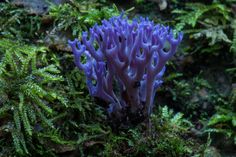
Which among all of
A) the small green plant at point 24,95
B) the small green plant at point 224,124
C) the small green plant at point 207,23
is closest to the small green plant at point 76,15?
the small green plant at point 24,95

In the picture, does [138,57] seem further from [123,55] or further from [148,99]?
[148,99]

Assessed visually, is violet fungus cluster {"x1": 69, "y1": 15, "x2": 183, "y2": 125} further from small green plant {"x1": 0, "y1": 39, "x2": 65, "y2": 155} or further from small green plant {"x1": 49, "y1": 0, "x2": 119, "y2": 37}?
small green plant {"x1": 49, "y1": 0, "x2": 119, "y2": 37}

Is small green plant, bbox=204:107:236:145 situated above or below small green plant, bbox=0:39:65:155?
below

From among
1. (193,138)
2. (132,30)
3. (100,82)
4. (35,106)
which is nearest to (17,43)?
(35,106)

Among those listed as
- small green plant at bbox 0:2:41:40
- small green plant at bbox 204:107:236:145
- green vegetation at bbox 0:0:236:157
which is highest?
small green plant at bbox 0:2:41:40

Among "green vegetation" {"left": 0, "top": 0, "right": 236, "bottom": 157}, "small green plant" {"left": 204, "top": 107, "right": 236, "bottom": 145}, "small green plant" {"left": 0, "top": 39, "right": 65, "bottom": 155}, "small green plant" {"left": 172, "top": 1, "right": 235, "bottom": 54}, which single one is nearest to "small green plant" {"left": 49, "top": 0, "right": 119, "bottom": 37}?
"green vegetation" {"left": 0, "top": 0, "right": 236, "bottom": 157}

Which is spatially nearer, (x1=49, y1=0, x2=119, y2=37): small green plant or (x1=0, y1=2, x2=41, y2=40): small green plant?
(x1=0, y1=2, x2=41, y2=40): small green plant

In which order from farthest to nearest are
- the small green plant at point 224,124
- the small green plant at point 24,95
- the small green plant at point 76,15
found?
the small green plant at point 76,15
the small green plant at point 224,124
the small green plant at point 24,95

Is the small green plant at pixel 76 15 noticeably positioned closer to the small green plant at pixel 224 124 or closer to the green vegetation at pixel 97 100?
the green vegetation at pixel 97 100
